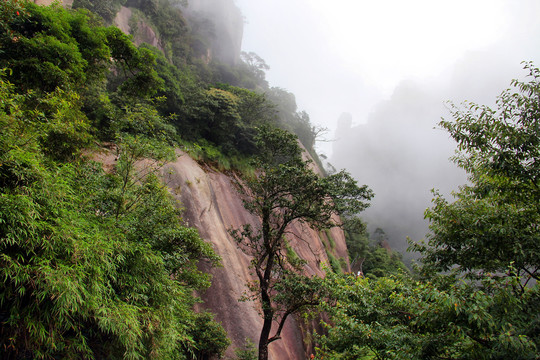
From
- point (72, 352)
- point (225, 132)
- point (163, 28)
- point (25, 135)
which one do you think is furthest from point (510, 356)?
point (163, 28)

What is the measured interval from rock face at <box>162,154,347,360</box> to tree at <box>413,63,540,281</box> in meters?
4.87

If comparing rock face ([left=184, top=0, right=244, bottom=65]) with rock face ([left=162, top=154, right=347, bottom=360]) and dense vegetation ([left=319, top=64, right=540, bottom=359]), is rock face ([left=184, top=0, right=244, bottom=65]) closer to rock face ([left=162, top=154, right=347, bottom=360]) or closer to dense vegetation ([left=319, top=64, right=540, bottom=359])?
rock face ([left=162, top=154, right=347, bottom=360])

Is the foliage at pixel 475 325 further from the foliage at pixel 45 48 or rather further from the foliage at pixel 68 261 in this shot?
the foliage at pixel 45 48

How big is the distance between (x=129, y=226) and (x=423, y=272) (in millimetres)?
6377

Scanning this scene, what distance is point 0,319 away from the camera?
12.2 ft

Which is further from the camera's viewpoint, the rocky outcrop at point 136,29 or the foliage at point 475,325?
the rocky outcrop at point 136,29

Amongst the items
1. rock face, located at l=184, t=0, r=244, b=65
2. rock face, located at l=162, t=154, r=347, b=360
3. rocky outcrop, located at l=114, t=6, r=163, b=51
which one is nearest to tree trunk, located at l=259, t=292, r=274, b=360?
rock face, located at l=162, t=154, r=347, b=360

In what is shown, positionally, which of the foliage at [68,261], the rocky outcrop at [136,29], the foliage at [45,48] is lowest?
the foliage at [68,261]

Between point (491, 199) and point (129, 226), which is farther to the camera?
point (129, 226)

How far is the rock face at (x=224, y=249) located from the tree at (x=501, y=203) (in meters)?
4.87

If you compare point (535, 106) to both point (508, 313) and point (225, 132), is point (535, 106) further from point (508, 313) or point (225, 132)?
point (225, 132)

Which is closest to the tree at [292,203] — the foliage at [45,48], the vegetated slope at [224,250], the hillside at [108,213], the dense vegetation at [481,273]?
the hillside at [108,213]

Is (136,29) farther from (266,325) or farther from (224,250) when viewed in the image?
(266,325)

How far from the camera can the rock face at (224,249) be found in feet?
36.6
